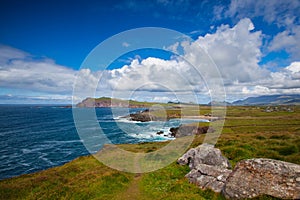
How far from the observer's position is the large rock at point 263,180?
9.30 metres

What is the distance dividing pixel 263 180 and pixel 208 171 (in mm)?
4632

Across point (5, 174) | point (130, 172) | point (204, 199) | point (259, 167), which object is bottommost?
point (5, 174)

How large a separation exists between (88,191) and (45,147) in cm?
5148

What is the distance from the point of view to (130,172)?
20.4 meters

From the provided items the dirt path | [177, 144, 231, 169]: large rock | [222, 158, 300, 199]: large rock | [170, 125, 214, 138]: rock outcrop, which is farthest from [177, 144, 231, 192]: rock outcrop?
[170, 125, 214, 138]: rock outcrop

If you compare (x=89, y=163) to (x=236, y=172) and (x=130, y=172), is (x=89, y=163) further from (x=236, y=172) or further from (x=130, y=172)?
(x=236, y=172)

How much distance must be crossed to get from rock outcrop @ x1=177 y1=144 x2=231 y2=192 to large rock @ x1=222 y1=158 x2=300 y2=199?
4.83 ft

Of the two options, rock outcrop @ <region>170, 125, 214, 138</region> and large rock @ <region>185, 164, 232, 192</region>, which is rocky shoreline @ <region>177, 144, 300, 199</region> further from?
rock outcrop @ <region>170, 125, 214, 138</region>

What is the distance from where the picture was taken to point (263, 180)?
1007cm

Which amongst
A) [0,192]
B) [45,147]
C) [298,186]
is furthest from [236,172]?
[45,147]

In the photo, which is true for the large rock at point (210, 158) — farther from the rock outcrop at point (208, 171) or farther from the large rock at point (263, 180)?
the large rock at point (263, 180)

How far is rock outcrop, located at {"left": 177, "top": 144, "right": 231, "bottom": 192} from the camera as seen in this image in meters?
12.7

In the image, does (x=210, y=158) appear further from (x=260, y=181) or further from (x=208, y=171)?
(x=260, y=181)

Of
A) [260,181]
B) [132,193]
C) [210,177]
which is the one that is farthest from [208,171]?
[132,193]
